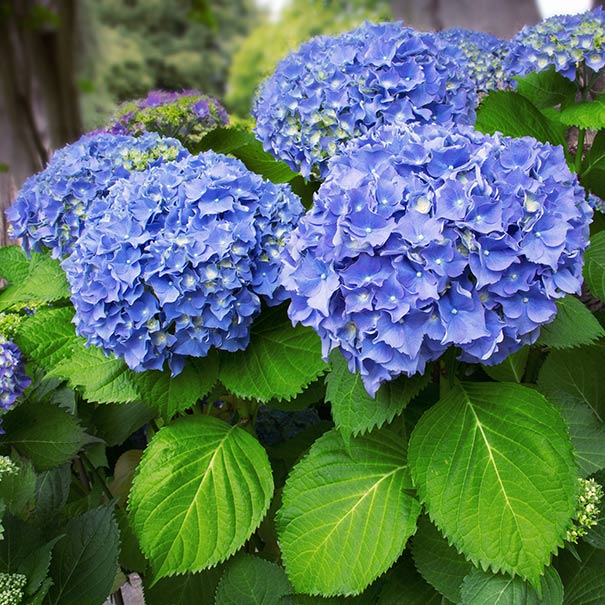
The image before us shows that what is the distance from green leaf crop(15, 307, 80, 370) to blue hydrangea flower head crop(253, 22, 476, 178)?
65cm

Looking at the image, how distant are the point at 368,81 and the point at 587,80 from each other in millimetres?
623

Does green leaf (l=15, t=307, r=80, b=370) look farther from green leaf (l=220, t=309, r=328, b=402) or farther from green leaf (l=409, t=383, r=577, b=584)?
green leaf (l=409, t=383, r=577, b=584)

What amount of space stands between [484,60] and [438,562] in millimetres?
1373

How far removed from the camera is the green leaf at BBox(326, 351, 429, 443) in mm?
1275

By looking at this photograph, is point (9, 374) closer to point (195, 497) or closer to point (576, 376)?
point (195, 497)

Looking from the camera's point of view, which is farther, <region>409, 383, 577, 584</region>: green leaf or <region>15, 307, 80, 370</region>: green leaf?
<region>15, 307, 80, 370</region>: green leaf

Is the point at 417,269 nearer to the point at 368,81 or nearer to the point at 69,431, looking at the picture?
the point at 368,81

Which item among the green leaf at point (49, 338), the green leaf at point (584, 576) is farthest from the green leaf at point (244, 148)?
the green leaf at point (584, 576)

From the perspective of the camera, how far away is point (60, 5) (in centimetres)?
634

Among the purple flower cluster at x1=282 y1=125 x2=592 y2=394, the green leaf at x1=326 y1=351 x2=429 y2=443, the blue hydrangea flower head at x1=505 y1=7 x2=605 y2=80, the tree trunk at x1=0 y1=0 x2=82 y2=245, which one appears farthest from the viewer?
the tree trunk at x1=0 y1=0 x2=82 y2=245

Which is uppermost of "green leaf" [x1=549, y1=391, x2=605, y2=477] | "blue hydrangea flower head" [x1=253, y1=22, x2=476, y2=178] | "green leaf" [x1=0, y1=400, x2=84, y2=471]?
"blue hydrangea flower head" [x1=253, y1=22, x2=476, y2=178]

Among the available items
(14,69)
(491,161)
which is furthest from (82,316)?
(14,69)

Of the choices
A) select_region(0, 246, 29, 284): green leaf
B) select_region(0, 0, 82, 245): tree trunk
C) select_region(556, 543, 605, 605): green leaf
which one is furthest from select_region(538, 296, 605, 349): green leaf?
select_region(0, 0, 82, 245): tree trunk

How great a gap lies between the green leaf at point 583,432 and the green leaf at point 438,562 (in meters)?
0.30
